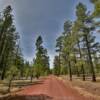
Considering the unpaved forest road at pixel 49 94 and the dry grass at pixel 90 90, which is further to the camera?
the dry grass at pixel 90 90

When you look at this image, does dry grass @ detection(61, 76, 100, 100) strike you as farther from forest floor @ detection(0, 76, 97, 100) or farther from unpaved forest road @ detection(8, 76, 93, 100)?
unpaved forest road @ detection(8, 76, 93, 100)

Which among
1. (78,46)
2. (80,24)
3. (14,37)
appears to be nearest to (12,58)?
(14,37)

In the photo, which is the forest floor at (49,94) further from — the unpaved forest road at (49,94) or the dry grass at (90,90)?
the dry grass at (90,90)

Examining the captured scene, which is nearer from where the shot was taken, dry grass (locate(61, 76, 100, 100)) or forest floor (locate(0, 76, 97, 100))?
forest floor (locate(0, 76, 97, 100))

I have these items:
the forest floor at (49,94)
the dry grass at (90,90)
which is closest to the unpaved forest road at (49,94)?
the forest floor at (49,94)

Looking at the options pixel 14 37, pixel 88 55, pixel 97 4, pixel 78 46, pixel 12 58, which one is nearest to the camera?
pixel 97 4

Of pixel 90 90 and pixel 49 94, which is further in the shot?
pixel 90 90

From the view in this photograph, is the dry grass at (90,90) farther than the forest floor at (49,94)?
Yes

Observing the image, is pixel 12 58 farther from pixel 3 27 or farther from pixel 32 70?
pixel 3 27

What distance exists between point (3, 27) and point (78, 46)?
608 inches

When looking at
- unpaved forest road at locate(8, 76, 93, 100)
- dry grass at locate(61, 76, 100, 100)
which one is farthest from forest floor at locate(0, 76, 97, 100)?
dry grass at locate(61, 76, 100, 100)

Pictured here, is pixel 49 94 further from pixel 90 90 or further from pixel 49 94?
pixel 90 90

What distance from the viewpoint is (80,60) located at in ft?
119

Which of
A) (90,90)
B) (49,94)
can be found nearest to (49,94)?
(49,94)
